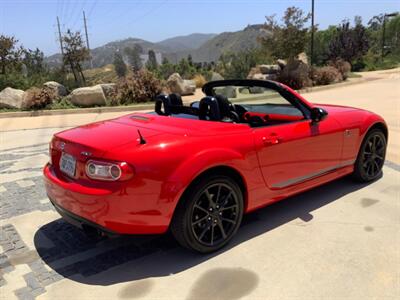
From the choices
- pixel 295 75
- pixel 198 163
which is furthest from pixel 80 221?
pixel 295 75

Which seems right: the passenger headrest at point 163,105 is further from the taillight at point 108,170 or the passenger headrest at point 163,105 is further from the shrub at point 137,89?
the shrub at point 137,89

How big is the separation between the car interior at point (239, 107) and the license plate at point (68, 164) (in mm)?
1192

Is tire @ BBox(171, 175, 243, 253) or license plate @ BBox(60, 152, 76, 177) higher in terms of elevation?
license plate @ BBox(60, 152, 76, 177)

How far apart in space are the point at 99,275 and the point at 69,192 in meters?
0.67

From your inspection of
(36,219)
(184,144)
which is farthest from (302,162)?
(36,219)

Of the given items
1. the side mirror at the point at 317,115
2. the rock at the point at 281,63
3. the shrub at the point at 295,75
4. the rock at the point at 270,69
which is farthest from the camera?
the rock at the point at 270,69

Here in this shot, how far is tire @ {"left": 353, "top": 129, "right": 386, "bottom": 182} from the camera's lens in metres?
4.59

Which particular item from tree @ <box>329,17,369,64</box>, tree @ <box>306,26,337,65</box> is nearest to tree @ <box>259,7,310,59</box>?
tree @ <box>306,26,337,65</box>

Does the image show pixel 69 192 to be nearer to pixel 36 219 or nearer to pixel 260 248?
pixel 36 219

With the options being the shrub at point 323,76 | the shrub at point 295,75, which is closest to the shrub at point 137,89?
the shrub at point 295,75

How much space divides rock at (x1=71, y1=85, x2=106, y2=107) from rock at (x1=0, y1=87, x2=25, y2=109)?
176 cm

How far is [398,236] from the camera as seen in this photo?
346 centimetres

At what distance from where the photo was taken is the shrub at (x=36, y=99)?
1284 centimetres

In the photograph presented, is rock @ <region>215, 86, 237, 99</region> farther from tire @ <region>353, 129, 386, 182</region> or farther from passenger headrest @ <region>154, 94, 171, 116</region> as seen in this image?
tire @ <region>353, 129, 386, 182</region>
